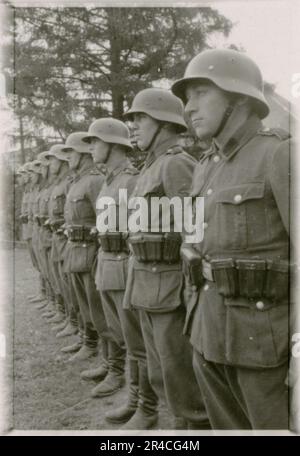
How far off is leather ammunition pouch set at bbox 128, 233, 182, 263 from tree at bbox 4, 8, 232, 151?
4.84 ft

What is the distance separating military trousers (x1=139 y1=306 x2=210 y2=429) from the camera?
→ 3.44m

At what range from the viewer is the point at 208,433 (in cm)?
293

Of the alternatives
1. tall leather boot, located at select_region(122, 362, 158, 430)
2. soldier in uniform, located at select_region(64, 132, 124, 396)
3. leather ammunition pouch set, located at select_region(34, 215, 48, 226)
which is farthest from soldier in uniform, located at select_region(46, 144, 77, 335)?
tall leather boot, located at select_region(122, 362, 158, 430)

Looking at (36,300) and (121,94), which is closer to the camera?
(121,94)

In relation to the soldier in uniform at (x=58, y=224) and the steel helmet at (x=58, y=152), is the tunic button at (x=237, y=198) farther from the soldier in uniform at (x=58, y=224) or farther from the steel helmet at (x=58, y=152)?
the steel helmet at (x=58, y=152)

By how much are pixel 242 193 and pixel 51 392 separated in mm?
3253

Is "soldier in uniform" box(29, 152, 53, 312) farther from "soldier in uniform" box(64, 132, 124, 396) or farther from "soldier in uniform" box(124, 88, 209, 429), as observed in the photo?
"soldier in uniform" box(124, 88, 209, 429)

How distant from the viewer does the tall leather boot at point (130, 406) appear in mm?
4316

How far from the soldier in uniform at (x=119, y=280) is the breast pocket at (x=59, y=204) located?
2.42 meters

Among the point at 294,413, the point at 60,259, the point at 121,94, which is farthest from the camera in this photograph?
the point at 60,259

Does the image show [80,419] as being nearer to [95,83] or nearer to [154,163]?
[154,163]
